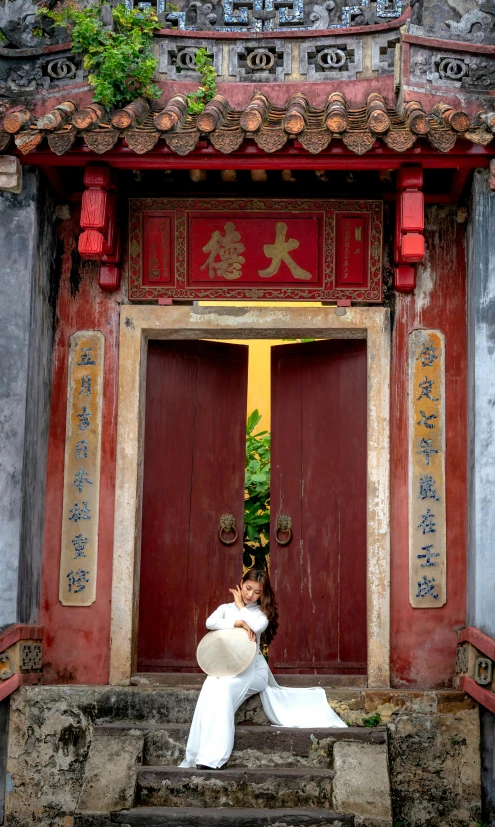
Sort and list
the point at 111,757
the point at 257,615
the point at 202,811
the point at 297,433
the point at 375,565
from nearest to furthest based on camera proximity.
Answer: the point at 202,811
the point at 111,757
the point at 257,615
the point at 375,565
the point at 297,433

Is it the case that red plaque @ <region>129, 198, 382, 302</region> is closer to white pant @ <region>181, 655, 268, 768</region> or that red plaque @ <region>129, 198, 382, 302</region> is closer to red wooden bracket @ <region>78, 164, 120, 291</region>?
red wooden bracket @ <region>78, 164, 120, 291</region>

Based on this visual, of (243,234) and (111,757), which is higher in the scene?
(243,234)

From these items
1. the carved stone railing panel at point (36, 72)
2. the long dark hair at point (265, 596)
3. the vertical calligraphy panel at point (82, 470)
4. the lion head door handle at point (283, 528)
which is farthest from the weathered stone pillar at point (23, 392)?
the lion head door handle at point (283, 528)

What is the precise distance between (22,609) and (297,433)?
243cm

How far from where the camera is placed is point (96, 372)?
7980 mm

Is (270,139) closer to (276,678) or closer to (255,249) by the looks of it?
(255,249)

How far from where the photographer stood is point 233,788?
6500 millimetres

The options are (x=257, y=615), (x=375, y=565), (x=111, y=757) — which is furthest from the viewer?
(x=375, y=565)

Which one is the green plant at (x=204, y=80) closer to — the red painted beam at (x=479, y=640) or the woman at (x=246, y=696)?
the woman at (x=246, y=696)

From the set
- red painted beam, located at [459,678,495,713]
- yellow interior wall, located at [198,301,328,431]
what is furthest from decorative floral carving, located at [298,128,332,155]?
yellow interior wall, located at [198,301,328,431]

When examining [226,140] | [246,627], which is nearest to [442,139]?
[226,140]

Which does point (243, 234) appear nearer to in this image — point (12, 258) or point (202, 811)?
point (12, 258)

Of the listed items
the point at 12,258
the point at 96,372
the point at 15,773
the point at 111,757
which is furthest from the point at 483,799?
the point at 12,258

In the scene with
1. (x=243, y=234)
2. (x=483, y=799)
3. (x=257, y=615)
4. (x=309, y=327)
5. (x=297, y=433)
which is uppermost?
(x=243, y=234)
